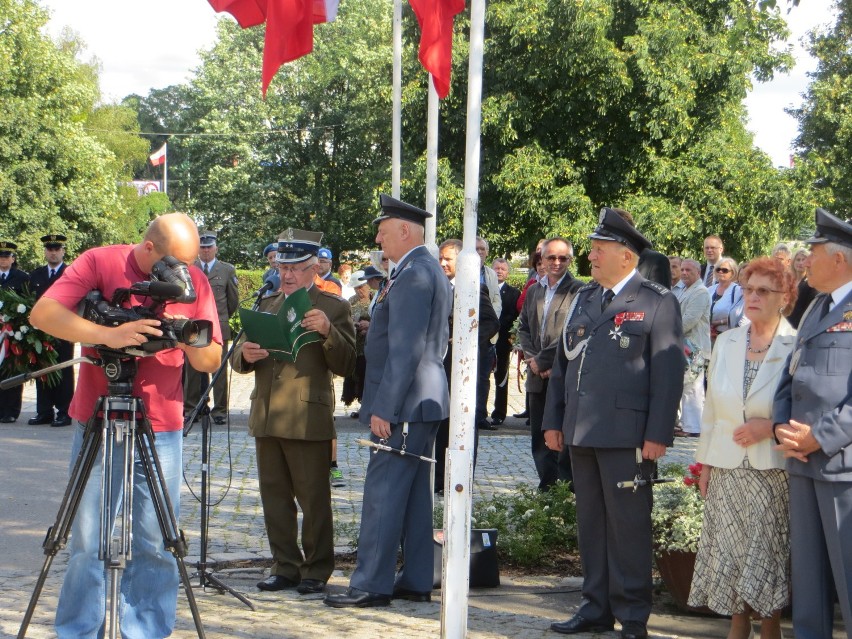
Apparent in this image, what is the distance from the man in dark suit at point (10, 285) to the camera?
14.8m

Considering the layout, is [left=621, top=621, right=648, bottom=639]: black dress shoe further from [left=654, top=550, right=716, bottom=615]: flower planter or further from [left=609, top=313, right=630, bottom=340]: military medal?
[left=609, top=313, right=630, bottom=340]: military medal

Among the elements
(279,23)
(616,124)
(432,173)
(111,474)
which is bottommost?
(111,474)

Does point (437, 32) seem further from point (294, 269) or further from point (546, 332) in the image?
point (546, 332)

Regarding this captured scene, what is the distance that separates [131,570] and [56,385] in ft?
32.3

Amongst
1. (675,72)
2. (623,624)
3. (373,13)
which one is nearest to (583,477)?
(623,624)

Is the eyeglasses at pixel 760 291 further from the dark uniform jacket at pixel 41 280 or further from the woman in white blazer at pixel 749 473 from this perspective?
the dark uniform jacket at pixel 41 280

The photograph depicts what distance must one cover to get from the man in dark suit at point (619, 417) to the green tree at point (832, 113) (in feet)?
103

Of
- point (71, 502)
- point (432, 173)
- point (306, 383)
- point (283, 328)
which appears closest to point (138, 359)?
point (71, 502)

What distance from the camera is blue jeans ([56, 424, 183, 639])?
198 inches

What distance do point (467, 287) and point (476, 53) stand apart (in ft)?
3.44

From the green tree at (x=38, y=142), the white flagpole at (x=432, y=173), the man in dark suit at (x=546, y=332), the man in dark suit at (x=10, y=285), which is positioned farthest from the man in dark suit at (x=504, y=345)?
the green tree at (x=38, y=142)

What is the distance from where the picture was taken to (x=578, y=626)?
6.05 meters

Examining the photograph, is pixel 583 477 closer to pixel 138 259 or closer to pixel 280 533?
pixel 280 533

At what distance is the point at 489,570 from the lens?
6.96 m
